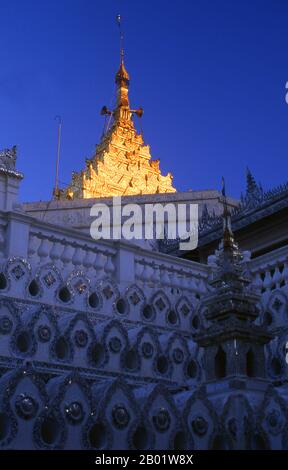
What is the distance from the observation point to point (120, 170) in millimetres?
37656

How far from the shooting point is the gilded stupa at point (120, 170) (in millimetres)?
35312

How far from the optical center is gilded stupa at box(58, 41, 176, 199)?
35312mm

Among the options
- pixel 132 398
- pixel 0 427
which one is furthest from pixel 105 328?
pixel 0 427

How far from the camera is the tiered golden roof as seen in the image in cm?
3531

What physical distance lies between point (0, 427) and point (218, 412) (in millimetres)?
2593

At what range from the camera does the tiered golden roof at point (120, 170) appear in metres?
35.3

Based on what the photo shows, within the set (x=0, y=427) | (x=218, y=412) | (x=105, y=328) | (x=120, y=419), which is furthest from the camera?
(x=105, y=328)

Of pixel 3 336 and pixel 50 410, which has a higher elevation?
pixel 3 336

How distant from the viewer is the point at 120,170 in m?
37.7
